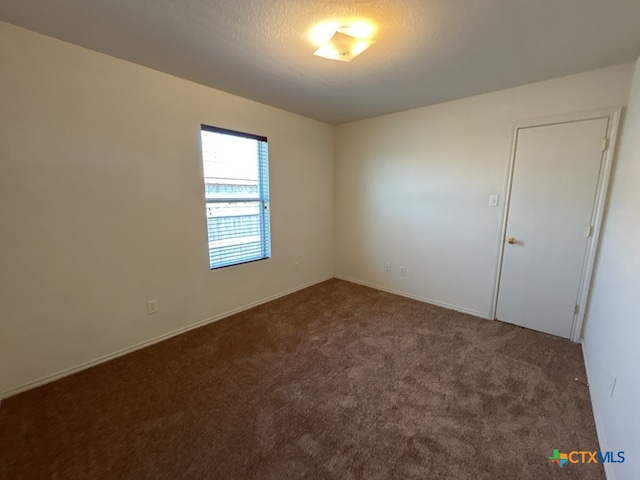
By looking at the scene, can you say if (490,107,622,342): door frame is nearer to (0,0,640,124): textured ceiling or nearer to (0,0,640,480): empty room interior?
(0,0,640,480): empty room interior

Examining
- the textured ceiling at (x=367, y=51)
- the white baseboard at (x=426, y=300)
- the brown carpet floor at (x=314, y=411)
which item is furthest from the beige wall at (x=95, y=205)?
the white baseboard at (x=426, y=300)

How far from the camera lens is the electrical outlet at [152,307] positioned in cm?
246

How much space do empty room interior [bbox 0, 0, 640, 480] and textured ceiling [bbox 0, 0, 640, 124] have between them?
0.02 metres

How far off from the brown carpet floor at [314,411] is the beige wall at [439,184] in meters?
0.86

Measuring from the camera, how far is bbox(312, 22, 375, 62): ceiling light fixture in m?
1.68

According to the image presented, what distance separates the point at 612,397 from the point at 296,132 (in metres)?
3.61

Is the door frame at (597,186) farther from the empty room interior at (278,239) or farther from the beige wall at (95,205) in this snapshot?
the beige wall at (95,205)

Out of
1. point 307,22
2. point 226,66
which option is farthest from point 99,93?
point 307,22

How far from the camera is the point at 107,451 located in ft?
4.79

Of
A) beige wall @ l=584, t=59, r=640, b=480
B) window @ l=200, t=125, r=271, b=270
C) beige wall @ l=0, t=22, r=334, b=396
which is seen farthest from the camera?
window @ l=200, t=125, r=271, b=270

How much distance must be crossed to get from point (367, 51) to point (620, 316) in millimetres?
2308

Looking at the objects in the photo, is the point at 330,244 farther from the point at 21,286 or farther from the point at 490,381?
the point at 21,286

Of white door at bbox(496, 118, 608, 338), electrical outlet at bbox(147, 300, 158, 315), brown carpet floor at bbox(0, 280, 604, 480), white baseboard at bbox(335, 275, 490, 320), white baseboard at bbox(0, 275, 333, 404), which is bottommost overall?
brown carpet floor at bbox(0, 280, 604, 480)

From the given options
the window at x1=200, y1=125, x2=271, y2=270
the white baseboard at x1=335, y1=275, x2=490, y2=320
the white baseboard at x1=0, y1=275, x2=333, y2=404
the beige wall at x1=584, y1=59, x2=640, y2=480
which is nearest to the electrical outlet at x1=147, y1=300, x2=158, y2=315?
the white baseboard at x1=0, y1=275, x2=333, y2=404
